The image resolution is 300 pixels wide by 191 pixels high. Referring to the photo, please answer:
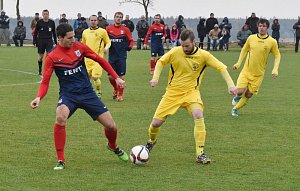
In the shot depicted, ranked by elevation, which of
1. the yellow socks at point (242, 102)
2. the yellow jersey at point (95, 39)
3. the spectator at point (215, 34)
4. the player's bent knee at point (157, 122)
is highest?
the yellow jersey at point (95, 39)

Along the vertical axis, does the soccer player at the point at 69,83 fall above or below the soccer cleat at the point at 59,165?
above

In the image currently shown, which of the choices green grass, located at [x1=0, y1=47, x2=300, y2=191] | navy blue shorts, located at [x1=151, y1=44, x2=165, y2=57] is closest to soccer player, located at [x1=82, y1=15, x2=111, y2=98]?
green grass, located at [x1=0, y1=47, x2=300, y2=191]

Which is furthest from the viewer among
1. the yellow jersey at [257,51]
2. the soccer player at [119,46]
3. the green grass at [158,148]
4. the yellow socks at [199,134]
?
the soccer player at [119,46]

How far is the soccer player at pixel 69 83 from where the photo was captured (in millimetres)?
8875

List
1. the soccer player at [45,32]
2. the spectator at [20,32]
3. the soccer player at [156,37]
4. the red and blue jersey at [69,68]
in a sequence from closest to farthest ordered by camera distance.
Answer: the red and blue jersey at [69,68], the soccer player at [45,32], the soccer player at [156,37], the spectator at [20,32]

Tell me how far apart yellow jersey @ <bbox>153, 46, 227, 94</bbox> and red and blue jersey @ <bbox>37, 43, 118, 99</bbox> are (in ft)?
2.87

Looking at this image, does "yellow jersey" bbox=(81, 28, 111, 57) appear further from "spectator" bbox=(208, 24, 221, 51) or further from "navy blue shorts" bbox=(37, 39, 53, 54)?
"spectator" bbox=(208, 24, 221, 51)

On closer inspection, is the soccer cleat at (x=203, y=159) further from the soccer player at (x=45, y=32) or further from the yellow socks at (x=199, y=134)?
the soccer player at (x=45, y=32)

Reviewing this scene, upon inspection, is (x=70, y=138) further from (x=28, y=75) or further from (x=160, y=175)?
(x=28, y=75)

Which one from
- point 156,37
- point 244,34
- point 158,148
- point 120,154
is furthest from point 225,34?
point 120,154

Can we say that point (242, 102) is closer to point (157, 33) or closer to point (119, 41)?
point (119, 41)

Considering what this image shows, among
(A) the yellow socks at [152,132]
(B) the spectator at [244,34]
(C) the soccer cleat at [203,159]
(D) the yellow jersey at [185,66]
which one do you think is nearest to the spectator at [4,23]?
(B) the spectator at [244,34]

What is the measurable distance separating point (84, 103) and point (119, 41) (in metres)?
8.60

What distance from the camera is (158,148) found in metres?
10.5
